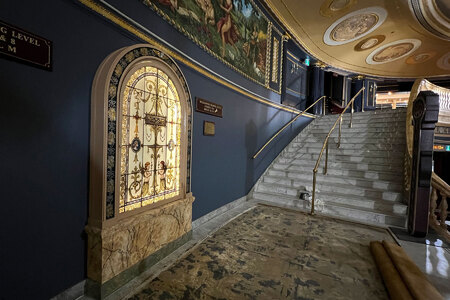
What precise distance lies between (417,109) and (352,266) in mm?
3006

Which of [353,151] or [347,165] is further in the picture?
[353,151]

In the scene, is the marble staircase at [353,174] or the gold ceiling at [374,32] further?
the gold ceiling at [374,32]

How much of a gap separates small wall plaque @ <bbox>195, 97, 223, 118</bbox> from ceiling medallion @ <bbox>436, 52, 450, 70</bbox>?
1175 centimetres

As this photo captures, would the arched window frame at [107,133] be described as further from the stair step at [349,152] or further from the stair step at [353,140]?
the stair step at [353,140]

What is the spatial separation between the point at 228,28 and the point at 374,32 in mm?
6922

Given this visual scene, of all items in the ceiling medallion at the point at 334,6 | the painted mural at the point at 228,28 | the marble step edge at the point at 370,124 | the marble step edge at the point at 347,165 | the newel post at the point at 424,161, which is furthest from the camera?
the marble step edge at the point at 370,124

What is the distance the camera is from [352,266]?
2619mm

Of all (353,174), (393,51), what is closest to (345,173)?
(353,174)

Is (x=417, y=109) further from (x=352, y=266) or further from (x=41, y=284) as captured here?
(x=41, y=284)

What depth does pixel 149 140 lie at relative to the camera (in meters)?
2.55

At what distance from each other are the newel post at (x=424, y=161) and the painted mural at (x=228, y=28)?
3454 mm

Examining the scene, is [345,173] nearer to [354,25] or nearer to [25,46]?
[354,25]

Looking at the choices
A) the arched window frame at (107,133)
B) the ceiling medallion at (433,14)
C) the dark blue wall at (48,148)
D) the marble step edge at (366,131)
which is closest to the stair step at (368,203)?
the marble step edge at (366,131)

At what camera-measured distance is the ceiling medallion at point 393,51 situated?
854 cm
